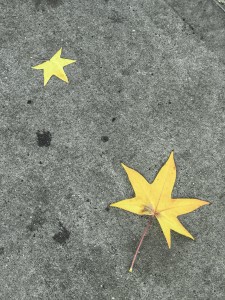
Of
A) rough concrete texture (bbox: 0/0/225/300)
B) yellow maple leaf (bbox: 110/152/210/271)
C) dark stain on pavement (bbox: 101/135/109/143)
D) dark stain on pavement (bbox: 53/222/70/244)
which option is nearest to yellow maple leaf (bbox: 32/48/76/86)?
rough concrete texture (bbox: 0/0/225/300)

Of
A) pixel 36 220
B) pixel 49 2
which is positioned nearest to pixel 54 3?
pixel 49 2

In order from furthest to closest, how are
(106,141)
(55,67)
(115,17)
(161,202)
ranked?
(115,17), (55,67), (106,141), (161,202)

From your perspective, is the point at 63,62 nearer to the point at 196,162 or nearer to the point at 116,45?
the point at 116,45

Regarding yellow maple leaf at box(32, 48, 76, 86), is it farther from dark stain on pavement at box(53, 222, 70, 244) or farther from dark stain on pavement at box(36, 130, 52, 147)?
dark stain on pavement at box(53, 222, 70, 244)

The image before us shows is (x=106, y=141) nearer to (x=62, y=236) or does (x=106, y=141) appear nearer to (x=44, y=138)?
(x=44, y=138)

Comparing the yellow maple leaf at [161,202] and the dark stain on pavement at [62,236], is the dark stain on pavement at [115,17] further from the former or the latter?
the dark stain on pavement at [62,236]

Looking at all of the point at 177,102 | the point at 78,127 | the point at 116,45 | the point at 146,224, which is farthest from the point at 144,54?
the point at 146,224

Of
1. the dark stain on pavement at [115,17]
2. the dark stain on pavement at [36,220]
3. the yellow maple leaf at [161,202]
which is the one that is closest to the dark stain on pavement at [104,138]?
the yellow maple leaf at [161,202]
